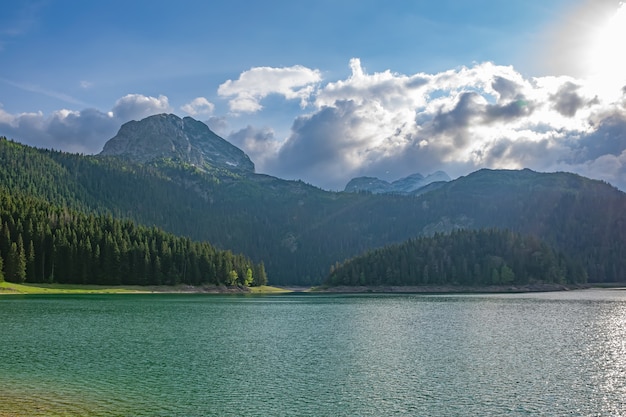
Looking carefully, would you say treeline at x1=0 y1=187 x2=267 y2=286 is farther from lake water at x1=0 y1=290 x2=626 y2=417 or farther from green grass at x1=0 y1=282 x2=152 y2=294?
lake water at x1=0 y1=290 x2=626 y2=417

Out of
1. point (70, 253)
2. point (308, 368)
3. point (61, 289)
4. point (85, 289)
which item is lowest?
point (308, 368)

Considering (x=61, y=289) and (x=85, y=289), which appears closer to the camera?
(x=61, y=289)

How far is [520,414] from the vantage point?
32406 millimetres

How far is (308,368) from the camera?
153 feet

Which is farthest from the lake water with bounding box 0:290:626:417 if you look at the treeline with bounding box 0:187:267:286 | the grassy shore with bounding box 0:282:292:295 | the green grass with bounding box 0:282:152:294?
the treeline with bounding box 0:187:267:286

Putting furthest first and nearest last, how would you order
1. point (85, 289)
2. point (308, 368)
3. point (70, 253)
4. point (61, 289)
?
point (70, 253)
point (85, 289)
point (61, 289)
point (308, 368)

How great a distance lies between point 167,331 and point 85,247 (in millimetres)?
115253

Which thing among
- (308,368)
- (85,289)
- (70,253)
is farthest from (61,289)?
(308,368)

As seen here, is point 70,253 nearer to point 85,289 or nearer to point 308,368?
point 85,289

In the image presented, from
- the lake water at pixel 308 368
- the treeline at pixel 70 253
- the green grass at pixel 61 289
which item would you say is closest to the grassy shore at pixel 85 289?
the green grass at pixel 61 289

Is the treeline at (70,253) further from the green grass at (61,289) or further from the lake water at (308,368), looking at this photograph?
the lake water at (308,368)

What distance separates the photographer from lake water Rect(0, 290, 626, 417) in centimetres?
3397

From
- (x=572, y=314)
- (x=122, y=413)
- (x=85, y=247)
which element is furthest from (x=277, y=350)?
(x=85, y=247)

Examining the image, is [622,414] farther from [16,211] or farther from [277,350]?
[16,211]
